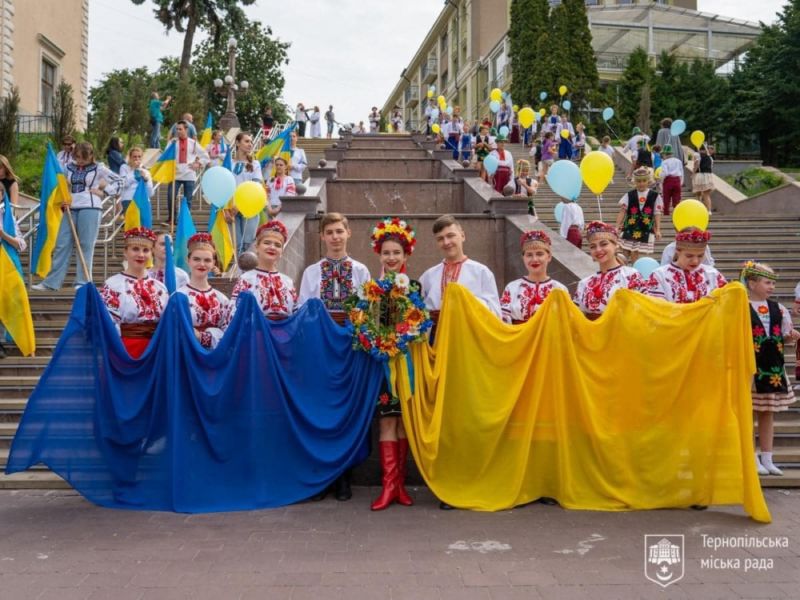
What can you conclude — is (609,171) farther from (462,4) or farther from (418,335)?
(462,4)

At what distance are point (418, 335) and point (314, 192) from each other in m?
8.95

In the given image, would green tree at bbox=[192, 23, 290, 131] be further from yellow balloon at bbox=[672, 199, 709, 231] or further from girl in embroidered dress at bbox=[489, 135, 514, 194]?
yellow balloon at bbox=[672, 199, 709, 231]

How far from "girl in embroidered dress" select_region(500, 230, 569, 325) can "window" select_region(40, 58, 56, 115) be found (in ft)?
102

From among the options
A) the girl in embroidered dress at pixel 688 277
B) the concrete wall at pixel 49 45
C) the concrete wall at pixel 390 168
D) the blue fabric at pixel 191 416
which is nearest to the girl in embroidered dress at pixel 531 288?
the girl in embroidered dress at pixel 688 277

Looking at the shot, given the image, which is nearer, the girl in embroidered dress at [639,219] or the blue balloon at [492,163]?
the girl in embroidered dress at [639,219]

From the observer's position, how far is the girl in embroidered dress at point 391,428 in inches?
222

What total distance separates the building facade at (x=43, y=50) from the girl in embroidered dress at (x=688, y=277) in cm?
2823

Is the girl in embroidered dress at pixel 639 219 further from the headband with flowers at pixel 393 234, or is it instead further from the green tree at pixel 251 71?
the green tree at pixel 251 71

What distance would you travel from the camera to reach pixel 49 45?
31.6 meters

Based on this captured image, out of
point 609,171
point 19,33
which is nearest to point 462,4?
point 19,33

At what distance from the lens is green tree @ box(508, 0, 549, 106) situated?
42.0 meters

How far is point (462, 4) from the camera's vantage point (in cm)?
5775

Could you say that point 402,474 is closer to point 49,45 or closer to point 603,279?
point 603,279

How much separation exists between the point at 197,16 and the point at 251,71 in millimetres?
9091
